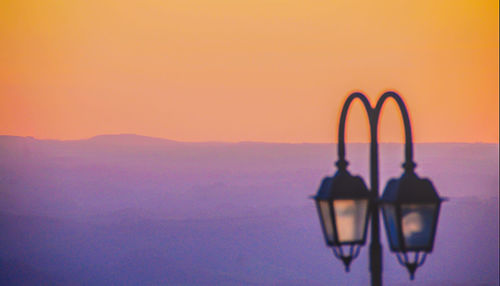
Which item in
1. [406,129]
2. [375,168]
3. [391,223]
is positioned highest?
[406,129]

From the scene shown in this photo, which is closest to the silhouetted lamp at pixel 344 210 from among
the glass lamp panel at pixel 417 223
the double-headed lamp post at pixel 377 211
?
the double-headed lamp post at pixel 377 211

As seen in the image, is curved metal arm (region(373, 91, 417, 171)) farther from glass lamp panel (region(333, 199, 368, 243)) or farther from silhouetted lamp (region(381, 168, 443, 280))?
glass lamp panel (region(333, 199, 368, 243))

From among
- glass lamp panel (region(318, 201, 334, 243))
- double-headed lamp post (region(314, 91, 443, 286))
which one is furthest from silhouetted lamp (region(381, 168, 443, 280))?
glass lamp panel (region(318, 201, 334, 243))

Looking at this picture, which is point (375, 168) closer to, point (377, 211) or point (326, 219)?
point (377, 211)

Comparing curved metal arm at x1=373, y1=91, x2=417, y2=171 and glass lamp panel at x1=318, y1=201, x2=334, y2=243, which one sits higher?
curved metal arm at x1=373, y1=91, x2=417, y2=171

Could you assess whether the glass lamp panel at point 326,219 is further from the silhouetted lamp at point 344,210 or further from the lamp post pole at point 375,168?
the lamp post pole at point 375,168

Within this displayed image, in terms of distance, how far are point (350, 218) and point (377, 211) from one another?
0.11 m

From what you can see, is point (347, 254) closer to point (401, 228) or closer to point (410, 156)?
point (401, 228)

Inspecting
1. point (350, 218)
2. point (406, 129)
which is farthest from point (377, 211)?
point (406, 129)

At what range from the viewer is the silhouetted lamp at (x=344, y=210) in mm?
1999

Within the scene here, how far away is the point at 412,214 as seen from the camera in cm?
191

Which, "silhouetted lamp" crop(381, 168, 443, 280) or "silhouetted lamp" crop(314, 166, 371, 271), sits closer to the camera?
"silhouetted lamp" crop(381, 168, 443, 280)

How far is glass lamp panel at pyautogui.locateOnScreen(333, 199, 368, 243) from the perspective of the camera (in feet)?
6.57

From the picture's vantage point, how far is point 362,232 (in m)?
2.03
